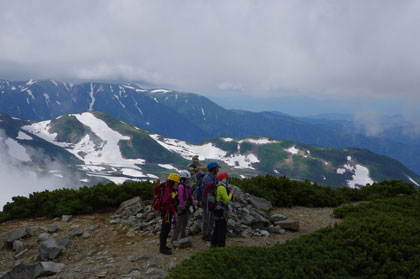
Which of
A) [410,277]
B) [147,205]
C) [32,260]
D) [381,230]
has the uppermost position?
[381,230]

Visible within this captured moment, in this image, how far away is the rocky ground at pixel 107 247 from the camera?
9250 millimetres

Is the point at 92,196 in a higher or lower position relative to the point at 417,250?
lower

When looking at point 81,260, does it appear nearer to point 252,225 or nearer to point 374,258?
point 252,225

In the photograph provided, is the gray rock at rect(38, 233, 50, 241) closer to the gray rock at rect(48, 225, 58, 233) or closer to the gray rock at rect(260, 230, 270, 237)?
the gray rock at rect(48, 225, 58, 233)

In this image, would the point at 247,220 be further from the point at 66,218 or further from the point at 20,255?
the point at 20,255

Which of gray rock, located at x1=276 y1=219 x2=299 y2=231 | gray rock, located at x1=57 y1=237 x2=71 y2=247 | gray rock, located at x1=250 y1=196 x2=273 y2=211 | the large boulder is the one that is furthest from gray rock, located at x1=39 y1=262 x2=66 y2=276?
gray rock, located at x1=250 y1=196 x2=273 y2=211

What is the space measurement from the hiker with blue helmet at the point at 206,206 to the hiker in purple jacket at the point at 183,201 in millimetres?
660

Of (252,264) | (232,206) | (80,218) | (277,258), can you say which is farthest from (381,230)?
(80,218)

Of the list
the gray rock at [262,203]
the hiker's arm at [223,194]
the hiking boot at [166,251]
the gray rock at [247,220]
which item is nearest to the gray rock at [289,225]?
the gray rock at [247,220]

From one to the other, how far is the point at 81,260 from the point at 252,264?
744 centimetres

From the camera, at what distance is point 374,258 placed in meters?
9.24

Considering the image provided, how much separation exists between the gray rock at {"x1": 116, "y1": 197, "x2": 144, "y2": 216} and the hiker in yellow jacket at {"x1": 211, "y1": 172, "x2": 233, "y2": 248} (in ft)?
22.0

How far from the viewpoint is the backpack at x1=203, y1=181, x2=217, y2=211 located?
1106 centimetres

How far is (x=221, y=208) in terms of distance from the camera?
10.9m
